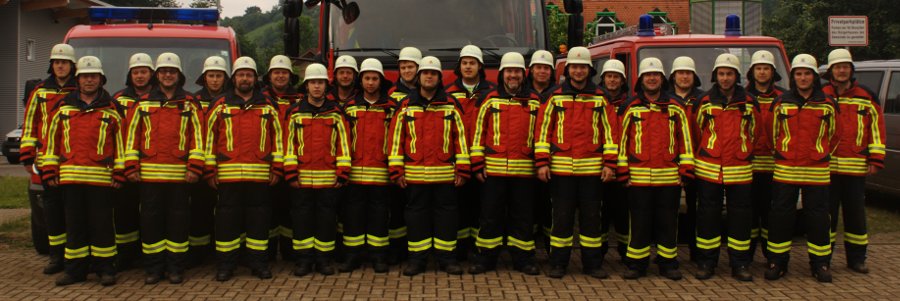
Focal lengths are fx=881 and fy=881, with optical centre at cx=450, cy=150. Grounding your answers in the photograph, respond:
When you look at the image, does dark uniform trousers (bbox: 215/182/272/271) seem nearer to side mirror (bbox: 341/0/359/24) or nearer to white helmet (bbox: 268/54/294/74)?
white helmet (bbox: 268/54/294/74)

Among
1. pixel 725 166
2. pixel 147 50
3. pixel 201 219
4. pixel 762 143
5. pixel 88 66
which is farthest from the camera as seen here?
pixel 147 50

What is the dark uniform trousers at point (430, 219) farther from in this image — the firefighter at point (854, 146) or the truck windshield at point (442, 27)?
the firefighter at point (854, 146)

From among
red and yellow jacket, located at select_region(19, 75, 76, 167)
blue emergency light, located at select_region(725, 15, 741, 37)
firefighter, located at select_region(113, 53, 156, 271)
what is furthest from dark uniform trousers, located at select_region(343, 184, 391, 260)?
blue emergency light, located at select_region(725, 15, 741, 37)

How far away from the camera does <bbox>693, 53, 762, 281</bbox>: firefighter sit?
22.8ft

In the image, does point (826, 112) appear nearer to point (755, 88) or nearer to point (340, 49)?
point (755, 88)

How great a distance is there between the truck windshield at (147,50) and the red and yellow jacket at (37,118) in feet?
4.48

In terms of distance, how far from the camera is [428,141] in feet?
23.4

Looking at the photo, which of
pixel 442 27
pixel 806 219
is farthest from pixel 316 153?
pixel 806 219

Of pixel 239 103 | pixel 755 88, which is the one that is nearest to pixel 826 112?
pixel 755 88

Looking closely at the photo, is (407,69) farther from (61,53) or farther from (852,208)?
(852,208)

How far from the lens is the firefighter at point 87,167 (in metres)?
6.74

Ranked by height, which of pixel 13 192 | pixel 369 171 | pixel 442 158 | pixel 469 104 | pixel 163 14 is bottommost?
pixel 13 192

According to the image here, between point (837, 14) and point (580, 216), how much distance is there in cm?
2859

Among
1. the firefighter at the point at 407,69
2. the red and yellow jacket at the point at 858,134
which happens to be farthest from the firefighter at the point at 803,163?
the firefighter at the point at 407,69
